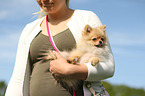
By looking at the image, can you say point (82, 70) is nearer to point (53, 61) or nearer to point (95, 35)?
point (53, 61)

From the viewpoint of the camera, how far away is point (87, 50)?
3.01 m

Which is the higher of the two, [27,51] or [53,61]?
[27,51]

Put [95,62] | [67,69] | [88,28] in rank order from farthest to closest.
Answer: [88,28] → [95,62] → [67,69]

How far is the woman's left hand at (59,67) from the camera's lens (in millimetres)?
2527

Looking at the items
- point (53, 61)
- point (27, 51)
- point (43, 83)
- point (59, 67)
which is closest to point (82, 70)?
point (59, 67)

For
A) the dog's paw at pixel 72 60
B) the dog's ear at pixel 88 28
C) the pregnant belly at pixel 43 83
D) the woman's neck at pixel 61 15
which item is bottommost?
the pregnant belly at pixel 43 83

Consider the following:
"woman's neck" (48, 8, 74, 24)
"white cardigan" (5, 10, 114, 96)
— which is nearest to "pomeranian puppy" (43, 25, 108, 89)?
"white cardigan" (5, 10, 114, 96)

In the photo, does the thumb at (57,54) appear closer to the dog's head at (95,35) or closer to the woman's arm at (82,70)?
the woman's arm at (82,70)

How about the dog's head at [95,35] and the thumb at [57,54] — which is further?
the dog's head at [95,35]

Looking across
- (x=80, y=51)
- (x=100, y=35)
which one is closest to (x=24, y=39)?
(x=80, y=51)

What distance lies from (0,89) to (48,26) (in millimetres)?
26616

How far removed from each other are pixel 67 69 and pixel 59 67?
5.7 inches

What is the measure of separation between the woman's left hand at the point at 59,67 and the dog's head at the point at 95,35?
54cm

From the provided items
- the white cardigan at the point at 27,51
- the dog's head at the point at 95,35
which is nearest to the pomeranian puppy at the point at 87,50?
the dog's head at the point at 95,35
